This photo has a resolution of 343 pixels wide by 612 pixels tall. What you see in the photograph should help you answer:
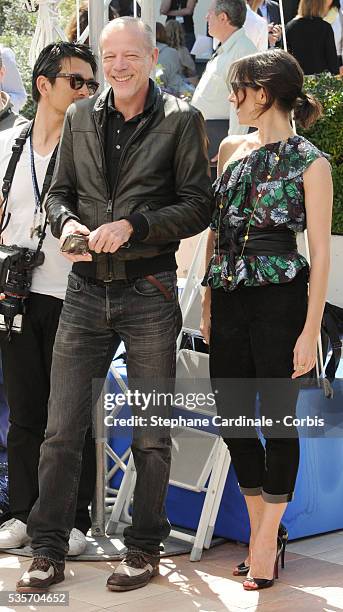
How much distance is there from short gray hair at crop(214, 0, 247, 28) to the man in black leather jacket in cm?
274

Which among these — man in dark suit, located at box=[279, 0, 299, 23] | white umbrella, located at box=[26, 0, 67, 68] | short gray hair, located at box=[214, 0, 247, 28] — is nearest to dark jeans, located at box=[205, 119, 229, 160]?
short gray hair, located at box=[214, 0, 247, 28]

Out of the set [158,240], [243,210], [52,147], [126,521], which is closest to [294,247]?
[243,210]

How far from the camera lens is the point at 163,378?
3.63m

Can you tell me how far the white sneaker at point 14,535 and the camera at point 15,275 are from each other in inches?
31.0

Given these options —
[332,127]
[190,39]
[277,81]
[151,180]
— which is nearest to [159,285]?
[151,180]

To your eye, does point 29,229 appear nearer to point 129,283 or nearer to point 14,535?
point 129,283

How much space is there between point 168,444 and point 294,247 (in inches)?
31.0

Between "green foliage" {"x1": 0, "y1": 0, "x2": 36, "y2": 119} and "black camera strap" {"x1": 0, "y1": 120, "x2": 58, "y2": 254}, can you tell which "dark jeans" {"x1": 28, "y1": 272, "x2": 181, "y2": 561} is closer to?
"black camera strap" {"x1": 0, "y1": 120, "x2": 58, "y2": 254}

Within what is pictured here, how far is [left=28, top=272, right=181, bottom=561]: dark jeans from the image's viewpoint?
3.59 metres

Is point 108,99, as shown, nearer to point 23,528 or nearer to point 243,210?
point 243,210

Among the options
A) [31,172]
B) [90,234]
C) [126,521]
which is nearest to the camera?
[90,234]

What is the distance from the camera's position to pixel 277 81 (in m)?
3.47

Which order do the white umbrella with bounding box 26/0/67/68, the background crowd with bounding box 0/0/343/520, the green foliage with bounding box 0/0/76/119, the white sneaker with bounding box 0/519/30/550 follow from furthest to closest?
the green foliage with bounding box 0/0/76/119 < the background crowd with bounding box 0/0/343/520 < the white umbrella with bounding box 26/0/67/68 < the white sneaker with bounding box 0/519/30/550

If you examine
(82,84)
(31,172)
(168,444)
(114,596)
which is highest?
(82,84)
